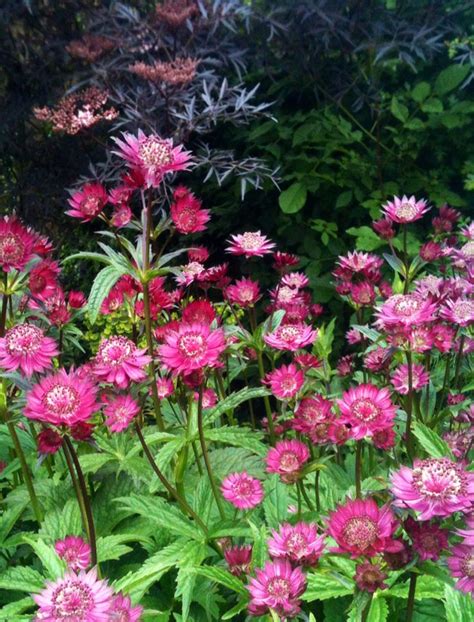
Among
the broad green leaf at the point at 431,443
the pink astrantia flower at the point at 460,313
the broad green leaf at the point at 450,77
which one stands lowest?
the broad green leaf at the point at 450,77

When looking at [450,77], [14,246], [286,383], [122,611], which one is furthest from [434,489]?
[450,77]

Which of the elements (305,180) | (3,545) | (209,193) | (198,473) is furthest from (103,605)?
(209,193)

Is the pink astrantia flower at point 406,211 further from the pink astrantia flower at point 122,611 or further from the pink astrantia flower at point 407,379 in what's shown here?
the pink astrantia flower at point 122,611

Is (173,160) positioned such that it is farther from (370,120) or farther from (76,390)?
(370,120)

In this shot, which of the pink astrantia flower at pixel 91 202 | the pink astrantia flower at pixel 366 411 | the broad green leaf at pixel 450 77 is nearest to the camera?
the pink astrantia flower at pixel 366 411

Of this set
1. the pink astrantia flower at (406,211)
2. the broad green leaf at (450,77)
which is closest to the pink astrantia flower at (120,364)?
the pink astrantia flower at (406,211)

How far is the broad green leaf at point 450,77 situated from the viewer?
322cm

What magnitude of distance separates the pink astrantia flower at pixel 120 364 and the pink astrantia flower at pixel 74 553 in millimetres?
263

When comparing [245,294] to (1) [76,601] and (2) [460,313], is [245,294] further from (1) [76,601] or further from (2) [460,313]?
(1) [76,601]

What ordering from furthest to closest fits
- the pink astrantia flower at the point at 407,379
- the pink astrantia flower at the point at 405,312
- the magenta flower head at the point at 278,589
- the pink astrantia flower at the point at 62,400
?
the pink astrantia flower at the point at 407,379 < the pink astrantia flower at the point at 405,312 < the pink astrantia flower at the point at 62,400 < the magenta flower head at the point at 278,589

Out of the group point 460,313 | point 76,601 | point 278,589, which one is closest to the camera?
point 76,601

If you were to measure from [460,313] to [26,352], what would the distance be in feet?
2.97

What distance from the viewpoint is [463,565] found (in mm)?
944

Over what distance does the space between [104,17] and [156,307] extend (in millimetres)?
1985
